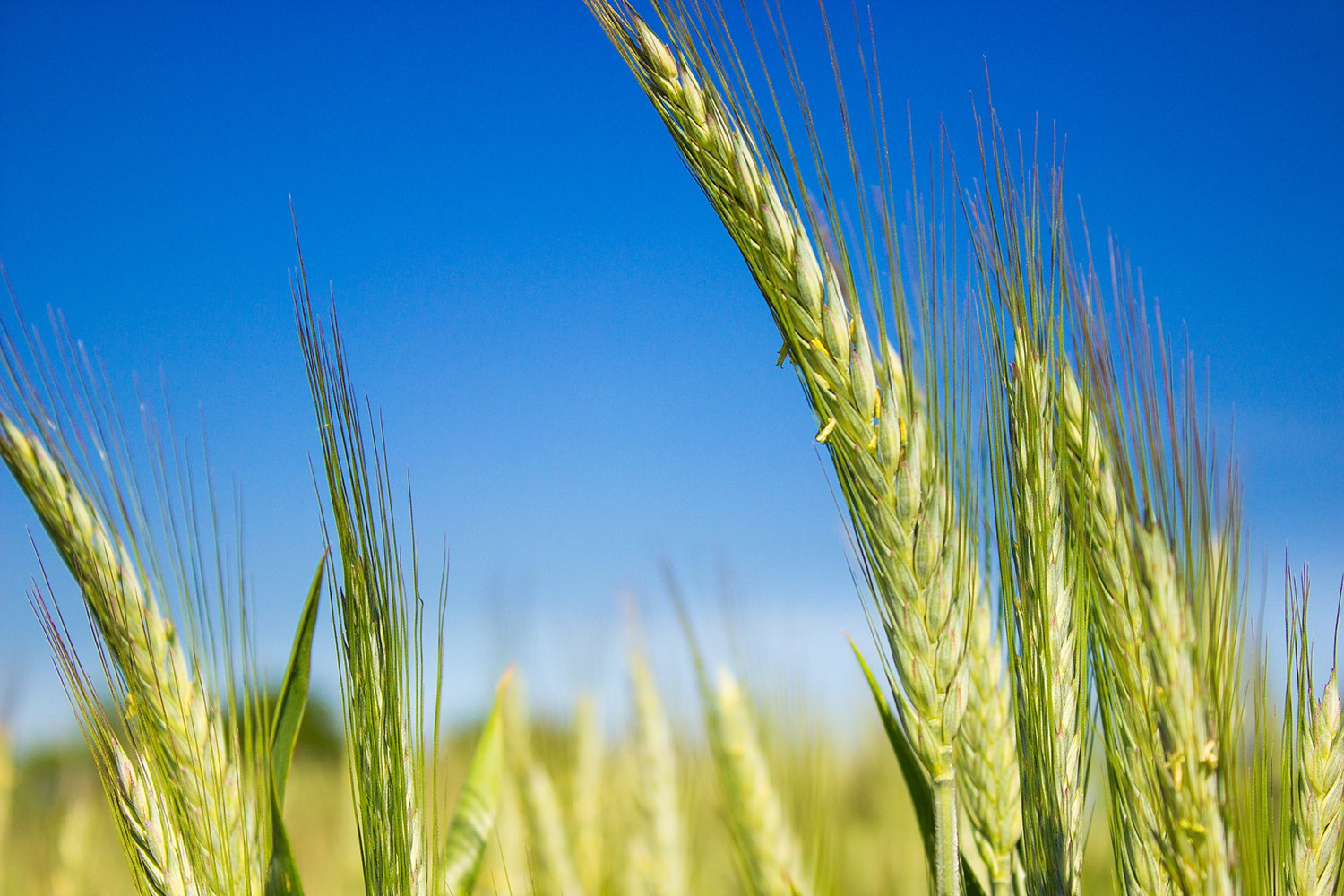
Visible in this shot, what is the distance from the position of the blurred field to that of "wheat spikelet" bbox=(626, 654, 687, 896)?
7 centimetres

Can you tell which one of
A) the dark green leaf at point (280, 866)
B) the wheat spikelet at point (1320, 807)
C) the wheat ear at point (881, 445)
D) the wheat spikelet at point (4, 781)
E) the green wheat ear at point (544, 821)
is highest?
the wheat ear at point (881, 445)

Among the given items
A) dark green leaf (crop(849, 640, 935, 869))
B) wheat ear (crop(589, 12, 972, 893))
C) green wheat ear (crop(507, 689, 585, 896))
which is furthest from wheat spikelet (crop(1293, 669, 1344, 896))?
green wheat ear (crop(507, 689, 585, 896))

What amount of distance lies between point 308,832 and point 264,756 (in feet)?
18.5

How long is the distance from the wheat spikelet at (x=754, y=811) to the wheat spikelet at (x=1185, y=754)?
0.84 meters

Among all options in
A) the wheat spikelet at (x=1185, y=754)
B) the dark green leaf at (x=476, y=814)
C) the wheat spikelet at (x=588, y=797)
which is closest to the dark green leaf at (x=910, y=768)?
the wheat spikelet at (x=1185, y=754)

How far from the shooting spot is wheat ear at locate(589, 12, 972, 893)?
3.19 feet

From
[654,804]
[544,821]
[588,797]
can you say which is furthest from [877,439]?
[588,797]

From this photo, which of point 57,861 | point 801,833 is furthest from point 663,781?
point 57,861

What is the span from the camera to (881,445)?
0.98m

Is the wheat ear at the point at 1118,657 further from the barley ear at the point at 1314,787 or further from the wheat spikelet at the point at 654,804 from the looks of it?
the wheat spikelet at the point at 654,804

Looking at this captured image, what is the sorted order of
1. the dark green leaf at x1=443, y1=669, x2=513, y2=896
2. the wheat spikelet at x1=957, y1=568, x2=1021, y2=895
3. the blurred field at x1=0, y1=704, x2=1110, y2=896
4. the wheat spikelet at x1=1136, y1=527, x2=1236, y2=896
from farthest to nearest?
the blurred field at x1=0, y1=704, x2=1110, y2=896 < the dark green leaf at x1=443, y1=669, x2=513, y2=896 < the wheat spikelet at x1=957, y1=568, x2=1021, y2=895 < the wheat spikelet at x1=1136, y1=527, x2=1236, y2=896

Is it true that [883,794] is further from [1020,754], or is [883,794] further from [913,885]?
[1020,754]

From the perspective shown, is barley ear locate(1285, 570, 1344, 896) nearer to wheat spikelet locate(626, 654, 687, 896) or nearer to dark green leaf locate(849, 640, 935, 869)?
dark green leaf locate(849, 640, 935, 869)

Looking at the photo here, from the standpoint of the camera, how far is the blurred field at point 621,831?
1.81 metres
